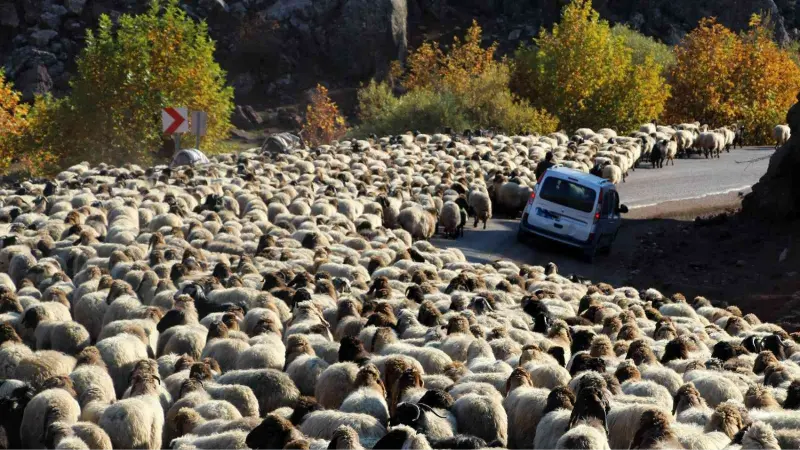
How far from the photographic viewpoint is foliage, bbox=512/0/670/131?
2060 inches

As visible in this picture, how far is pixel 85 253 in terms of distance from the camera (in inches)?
776

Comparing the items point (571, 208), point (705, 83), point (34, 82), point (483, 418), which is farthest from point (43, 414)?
point (34, 82)

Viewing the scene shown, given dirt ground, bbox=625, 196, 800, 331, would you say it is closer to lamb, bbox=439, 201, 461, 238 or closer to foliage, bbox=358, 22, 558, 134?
lamb, bbox=439, 201, 461, 238

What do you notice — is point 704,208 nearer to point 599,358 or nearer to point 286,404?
point 599,358

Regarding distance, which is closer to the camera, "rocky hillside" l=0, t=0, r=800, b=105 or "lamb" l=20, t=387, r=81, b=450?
"lamb" l=20, t=387, r=81, b=450

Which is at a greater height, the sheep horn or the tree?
the sheep horn

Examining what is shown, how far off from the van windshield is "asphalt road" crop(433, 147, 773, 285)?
128cm

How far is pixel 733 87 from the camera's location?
58.5 metres

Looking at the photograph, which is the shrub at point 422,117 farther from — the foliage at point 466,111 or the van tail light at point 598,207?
the van tail light at point 598,207

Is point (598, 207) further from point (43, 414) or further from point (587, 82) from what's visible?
point (587, 82)

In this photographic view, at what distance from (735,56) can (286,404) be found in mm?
52204

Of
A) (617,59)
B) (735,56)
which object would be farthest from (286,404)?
(735,56)

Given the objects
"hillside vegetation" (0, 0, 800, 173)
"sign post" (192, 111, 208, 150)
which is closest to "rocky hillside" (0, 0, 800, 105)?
"hillside vegetation" (0, 0, 800, 173)

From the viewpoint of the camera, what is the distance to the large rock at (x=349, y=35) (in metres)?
84.1
